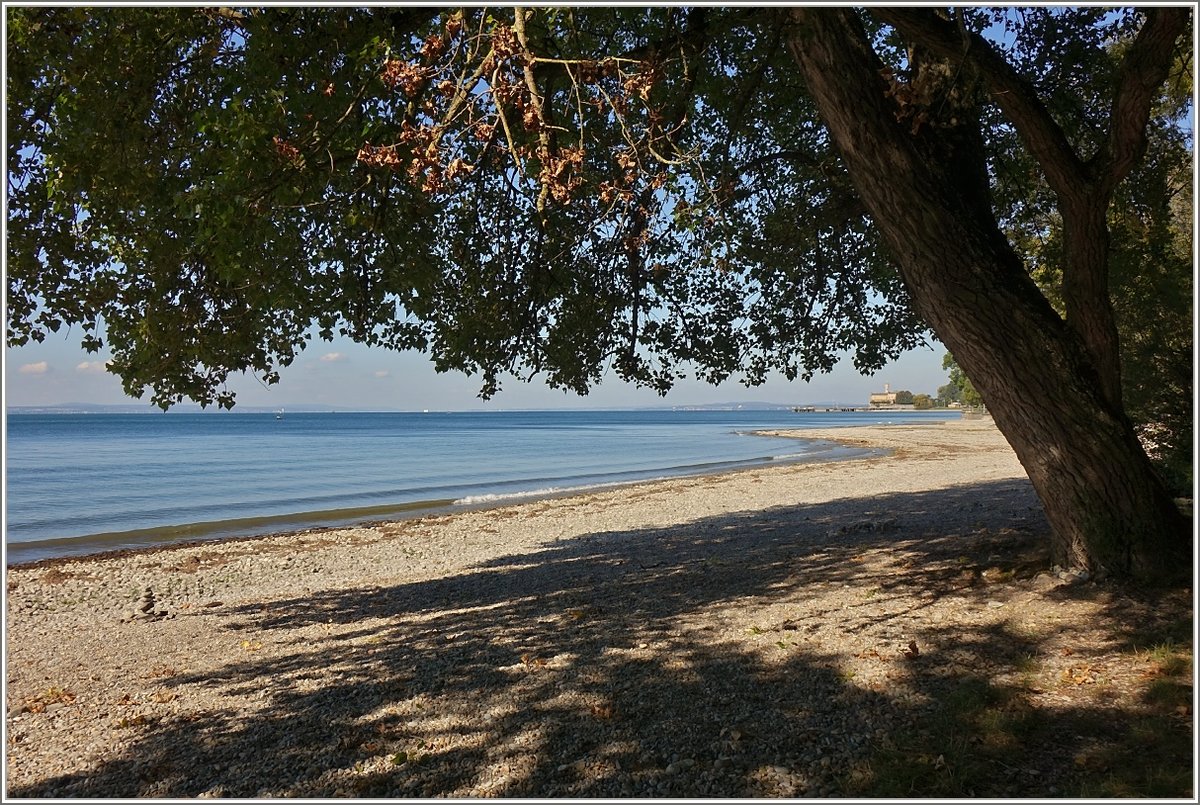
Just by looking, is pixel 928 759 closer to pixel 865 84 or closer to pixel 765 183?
pixel 865 84

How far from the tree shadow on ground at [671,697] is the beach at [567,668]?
0.02 metres

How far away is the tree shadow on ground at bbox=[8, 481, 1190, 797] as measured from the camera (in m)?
3.77

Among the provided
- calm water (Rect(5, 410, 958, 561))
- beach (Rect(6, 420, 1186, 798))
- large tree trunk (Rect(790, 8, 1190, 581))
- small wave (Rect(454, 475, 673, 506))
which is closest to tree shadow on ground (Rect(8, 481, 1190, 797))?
beach (Rect(6, 420, 1186, 798))

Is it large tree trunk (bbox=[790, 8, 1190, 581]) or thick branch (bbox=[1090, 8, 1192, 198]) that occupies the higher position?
thick branch (bbox=[1090, 8, 1192, 198])

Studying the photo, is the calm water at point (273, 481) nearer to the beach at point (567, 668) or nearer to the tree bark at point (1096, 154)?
the beach at point (567, 668)

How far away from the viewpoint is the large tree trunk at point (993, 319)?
5.19 m

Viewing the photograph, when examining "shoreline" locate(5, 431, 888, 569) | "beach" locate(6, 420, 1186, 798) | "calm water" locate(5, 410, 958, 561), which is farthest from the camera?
"calm water" locate(5, 410, 958, 561)

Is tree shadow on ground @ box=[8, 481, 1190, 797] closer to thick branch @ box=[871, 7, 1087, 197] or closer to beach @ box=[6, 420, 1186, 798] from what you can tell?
beach @ box=[6, 420, 1186, 798]

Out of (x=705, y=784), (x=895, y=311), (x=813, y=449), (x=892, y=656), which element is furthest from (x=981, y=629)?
(x=813, y=449)

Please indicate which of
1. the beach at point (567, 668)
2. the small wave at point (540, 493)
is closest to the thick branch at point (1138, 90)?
the beach at point (567, 668)

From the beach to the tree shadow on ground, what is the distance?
0.07 feet

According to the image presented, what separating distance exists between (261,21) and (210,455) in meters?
42.3

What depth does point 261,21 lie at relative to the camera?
5141 mm

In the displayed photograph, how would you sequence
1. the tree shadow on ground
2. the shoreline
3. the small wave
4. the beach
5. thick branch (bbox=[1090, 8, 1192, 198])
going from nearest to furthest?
the tree shadow on ground
the beach
thick branch (bbox=[1090, 8, 1192, 198])
the shoreline
the small wave
